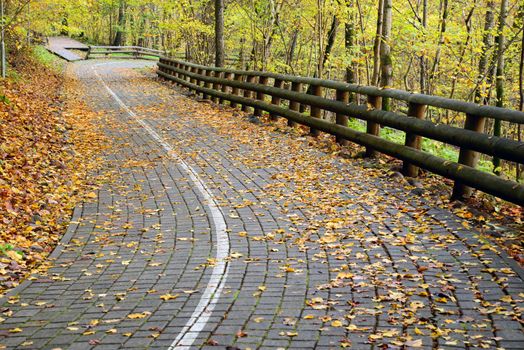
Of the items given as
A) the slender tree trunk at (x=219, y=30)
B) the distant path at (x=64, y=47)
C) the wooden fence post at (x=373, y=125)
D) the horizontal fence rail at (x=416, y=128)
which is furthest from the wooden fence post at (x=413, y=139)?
the distant path at (x=64, y=47)

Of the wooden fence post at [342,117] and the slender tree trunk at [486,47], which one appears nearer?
the wooden fence post at [342,117]

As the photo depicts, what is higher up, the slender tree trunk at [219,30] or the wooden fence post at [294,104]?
the slender tree trunk at [219,30]

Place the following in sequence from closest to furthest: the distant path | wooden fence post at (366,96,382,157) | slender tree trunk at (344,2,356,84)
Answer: wooden fence post at (366,96,382,157) → slender tree trunk at (344,2,356,84) → the distant path

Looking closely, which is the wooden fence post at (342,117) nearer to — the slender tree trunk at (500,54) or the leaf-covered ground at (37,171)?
the slender tree trunk at (500,54)

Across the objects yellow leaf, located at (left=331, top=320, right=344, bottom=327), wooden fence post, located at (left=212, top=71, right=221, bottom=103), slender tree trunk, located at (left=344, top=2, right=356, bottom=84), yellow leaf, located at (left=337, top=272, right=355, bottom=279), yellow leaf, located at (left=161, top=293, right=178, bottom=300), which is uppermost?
slender tree trunk, located at (left=344, top=2, right=356, bottom=84)

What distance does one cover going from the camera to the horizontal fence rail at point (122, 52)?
56562 mm

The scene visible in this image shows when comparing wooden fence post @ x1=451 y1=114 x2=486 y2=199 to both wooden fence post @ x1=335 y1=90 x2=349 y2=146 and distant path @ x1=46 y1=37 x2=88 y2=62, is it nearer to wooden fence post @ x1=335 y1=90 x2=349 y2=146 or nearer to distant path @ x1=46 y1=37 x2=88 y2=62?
wooden fence post @ x1=335 y1=90 x2=349 y2=146

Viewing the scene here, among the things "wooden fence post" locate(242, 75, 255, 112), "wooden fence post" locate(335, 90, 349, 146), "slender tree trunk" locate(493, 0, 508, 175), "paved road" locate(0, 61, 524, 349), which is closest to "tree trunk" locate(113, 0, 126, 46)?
"wooden fence post" locate(242, 75, 255, 112)

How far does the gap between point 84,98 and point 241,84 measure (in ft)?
27.5

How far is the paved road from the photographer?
16.6ft

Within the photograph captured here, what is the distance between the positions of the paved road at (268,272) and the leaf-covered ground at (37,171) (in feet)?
1.22

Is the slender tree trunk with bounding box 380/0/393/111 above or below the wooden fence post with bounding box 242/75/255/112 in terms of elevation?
above

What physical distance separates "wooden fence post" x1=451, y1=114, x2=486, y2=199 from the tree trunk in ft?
175

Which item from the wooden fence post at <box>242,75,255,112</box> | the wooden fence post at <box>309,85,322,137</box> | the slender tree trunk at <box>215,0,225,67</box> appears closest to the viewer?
the wooden fence post at <box>309,85,322,137</box>
